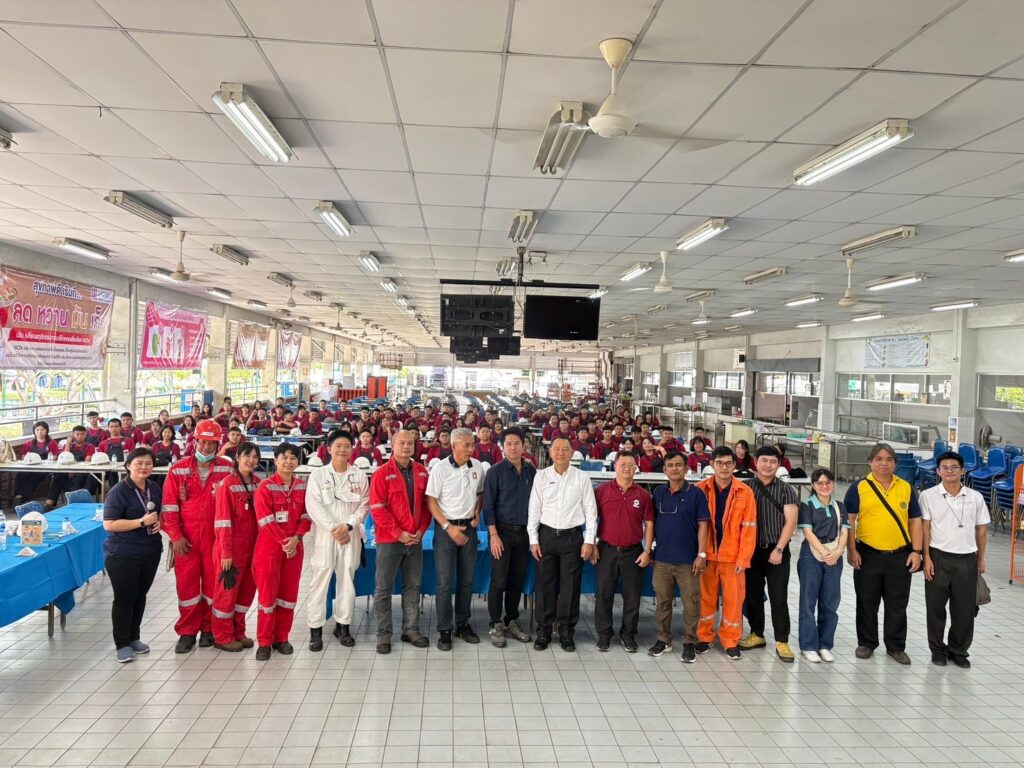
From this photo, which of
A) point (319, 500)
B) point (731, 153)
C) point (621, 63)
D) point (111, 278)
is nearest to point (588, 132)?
point (621, 63)

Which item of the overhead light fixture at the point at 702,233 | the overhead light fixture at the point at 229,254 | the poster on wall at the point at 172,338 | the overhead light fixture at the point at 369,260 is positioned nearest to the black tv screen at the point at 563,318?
the overhead light fixture at the point at 702,233

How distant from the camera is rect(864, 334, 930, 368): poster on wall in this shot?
14641 mm

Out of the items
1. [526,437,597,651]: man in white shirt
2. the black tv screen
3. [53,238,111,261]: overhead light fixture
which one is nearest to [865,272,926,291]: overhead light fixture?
the black tv screen

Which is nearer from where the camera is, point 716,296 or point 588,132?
point 588,132

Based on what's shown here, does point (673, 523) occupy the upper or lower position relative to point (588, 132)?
lower

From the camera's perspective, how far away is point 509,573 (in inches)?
187

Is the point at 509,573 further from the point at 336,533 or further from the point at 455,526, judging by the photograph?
the point at 336,533

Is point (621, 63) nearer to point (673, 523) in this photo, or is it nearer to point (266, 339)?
point (673, 523)

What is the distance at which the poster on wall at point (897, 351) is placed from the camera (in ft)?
48.0

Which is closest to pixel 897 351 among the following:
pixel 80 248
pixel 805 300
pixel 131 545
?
pixel 805 300

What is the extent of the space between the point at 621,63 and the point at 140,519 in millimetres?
4551

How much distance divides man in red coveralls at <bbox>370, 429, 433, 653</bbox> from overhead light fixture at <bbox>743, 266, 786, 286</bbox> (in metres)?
7.56

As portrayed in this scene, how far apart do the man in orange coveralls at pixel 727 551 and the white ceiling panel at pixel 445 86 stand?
322 cm

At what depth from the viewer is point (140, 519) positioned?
13.5ft
